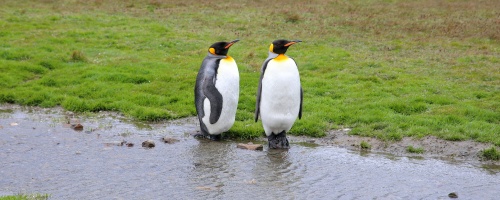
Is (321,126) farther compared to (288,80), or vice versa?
(321,126)

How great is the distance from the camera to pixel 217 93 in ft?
32.9

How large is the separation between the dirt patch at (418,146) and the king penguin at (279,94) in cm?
68

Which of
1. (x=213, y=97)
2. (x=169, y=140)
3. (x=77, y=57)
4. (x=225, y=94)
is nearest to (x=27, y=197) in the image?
(x=169, y=140)

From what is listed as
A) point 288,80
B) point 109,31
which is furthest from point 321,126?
point 109,31

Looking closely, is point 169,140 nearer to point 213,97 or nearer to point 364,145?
point 213,97

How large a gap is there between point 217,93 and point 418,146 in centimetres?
304

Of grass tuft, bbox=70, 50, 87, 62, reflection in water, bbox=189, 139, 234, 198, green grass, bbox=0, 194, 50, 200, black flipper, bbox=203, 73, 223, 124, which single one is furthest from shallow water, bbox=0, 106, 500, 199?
grass tuft, bbox=70, 50, 87, 62

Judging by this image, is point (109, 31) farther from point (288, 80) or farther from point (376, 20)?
point (288, 80)

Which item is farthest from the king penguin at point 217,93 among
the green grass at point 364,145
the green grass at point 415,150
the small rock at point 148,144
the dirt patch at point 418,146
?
the green grass at point 415,150

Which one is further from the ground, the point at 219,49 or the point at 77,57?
the point at 219,49

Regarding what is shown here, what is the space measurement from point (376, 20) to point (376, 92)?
36.6 feet

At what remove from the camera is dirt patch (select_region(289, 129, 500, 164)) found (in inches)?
367

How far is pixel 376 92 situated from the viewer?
12.6 meters

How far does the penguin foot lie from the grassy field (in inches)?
29.3
